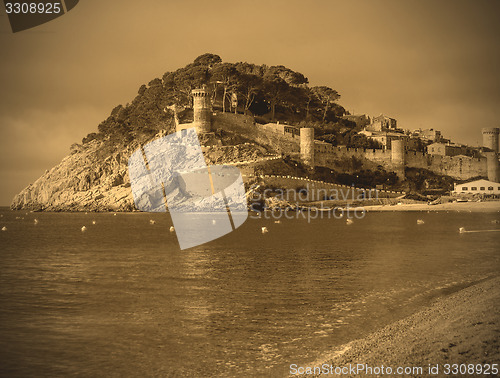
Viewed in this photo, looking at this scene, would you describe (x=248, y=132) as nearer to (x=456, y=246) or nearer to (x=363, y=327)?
(x=456, y=246)

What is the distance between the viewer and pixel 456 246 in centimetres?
2191

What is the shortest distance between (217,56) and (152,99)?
8.02 m

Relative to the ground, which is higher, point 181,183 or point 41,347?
point 181,183

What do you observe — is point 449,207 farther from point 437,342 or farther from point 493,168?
point 437,342

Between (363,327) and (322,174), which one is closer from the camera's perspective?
(363,327)

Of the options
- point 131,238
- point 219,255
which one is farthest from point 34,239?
point 219,255

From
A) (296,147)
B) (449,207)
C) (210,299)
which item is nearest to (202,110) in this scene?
(296,147)

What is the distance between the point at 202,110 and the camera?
49719mm

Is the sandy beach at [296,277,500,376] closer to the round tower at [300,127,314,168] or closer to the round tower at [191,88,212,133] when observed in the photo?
the round tower at [300,127,314,168]

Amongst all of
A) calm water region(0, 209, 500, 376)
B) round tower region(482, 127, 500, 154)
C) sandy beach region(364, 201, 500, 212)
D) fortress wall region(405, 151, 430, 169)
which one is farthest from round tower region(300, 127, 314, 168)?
round tower region(482, 127, 500, 154)

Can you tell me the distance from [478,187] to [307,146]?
17.5 meters

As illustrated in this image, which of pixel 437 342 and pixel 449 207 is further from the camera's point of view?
pixel 449 207

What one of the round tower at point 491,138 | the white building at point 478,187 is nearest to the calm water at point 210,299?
the white building at point 478,187

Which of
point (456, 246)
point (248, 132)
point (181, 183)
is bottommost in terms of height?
point (456, 246)
